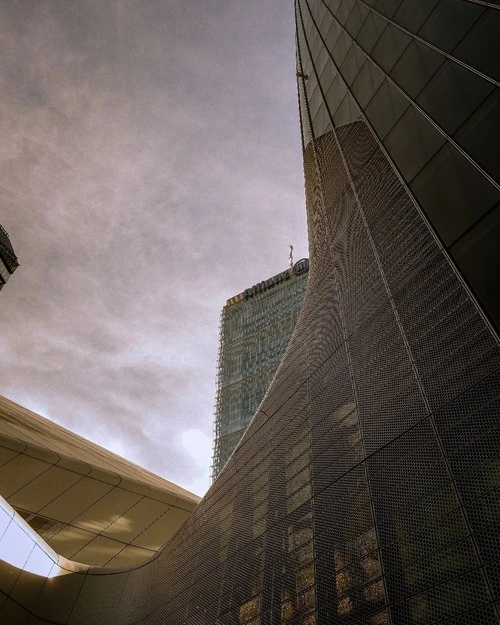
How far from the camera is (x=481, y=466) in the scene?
438cm

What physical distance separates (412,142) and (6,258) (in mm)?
67820

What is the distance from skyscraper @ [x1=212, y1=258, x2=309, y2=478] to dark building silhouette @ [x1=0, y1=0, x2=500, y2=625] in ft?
133

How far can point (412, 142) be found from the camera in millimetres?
7695

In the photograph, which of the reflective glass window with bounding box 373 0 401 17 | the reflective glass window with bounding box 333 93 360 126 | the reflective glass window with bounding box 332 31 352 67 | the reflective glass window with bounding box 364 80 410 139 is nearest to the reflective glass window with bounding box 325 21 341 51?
the reflective glass window with bounding box 332 31 352 67

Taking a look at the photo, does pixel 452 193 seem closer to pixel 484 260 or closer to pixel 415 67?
pixel 484 260

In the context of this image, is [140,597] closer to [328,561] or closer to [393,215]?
[328,561]

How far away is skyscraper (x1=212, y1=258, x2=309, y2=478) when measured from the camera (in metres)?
52.5

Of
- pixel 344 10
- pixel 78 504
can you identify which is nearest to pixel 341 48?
pixel 344 10

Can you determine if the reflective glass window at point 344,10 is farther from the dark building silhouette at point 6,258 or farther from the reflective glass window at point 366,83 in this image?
the dark building silhouette at point 6,258

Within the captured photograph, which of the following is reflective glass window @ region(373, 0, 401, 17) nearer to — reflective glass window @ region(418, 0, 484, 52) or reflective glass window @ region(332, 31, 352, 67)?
reflective glass window @ region(332, 31, 352, 67)

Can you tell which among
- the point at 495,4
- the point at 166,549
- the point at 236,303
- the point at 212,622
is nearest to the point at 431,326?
the point at 495,4

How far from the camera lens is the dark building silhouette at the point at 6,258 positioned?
6349 centimetres

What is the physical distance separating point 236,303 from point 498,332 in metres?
64.7

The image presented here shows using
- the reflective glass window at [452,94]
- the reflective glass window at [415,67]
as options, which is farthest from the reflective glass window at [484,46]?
the reflective glass window at [415,67]
